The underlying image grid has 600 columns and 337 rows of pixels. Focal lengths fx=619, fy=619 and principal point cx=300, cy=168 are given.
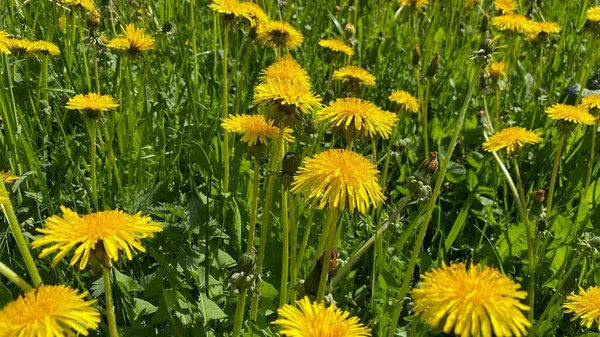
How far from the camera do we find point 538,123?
2549 millimetres

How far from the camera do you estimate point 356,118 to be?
1.20m

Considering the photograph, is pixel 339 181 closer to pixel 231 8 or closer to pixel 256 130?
pixel 256 130

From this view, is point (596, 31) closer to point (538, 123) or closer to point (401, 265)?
point (538, 123)

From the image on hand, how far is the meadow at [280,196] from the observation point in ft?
2.84

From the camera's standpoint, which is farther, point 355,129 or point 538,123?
point 538,123

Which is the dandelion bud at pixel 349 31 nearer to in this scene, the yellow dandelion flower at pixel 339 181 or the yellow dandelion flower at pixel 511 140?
the yellow dandelion flower at pixel 511 140

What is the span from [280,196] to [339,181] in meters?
0.74

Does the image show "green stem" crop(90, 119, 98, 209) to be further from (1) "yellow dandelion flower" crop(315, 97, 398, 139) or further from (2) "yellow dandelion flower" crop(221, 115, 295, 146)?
(1) "yellow dandelion flower" crop(315, 97, 398, 139)

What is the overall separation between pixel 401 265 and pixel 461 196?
0.68 m

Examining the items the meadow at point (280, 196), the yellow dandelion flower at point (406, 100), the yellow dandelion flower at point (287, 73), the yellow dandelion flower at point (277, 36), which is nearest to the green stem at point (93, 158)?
the meadow at point (280, 196)

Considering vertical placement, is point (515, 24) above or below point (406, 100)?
above

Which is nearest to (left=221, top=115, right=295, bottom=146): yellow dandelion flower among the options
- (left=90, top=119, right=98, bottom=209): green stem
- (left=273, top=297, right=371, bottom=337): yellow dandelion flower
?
(left=90, top=119, right=98, bottom=209): green stem

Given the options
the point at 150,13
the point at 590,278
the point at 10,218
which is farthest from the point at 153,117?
the point at 590,278

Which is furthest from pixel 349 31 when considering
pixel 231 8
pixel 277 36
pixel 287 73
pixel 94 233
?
pixel 94 233
